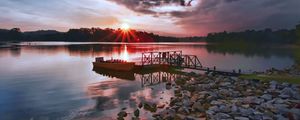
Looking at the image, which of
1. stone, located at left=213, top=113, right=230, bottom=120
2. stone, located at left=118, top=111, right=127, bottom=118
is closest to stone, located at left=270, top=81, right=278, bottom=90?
stone, located at left=213, top=113, right=230, bottom=120

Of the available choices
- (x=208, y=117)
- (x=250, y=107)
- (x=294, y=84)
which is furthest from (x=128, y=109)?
(x=294, y=84)

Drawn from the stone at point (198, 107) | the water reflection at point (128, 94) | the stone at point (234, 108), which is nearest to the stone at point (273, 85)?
the stone at point (234, 108)

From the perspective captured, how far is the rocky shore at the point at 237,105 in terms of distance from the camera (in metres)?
Answer: 18.0

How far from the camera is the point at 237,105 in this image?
2016 cm

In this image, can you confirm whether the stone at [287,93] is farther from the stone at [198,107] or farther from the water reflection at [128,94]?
the water reflection at [128,94]

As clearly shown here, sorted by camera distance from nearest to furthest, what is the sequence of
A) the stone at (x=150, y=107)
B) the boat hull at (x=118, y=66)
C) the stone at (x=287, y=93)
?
the stone at (x=150, y=107)
the stone at (x=287, y=93)
the boat hull at (x=118, y=66)

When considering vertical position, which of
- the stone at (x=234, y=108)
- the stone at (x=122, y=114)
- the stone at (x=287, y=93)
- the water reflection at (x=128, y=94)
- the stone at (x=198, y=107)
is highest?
the stone at (x=287, y=93)

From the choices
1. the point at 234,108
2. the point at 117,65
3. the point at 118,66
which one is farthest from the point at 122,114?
the point at 117,65

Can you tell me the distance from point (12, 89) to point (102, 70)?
68.8 feet

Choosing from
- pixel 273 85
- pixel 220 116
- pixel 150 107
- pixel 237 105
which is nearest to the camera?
pixel 220 116

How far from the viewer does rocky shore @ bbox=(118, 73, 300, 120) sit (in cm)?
1805

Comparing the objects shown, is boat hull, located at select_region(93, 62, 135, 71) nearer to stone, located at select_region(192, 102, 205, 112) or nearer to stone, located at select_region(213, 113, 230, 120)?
stone, located at select_region(192, 102, 205, 112)

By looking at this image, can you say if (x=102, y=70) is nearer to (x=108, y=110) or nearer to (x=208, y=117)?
(x=108, y=110)

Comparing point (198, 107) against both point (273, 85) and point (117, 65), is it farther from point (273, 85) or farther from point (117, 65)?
point (117, 65)
